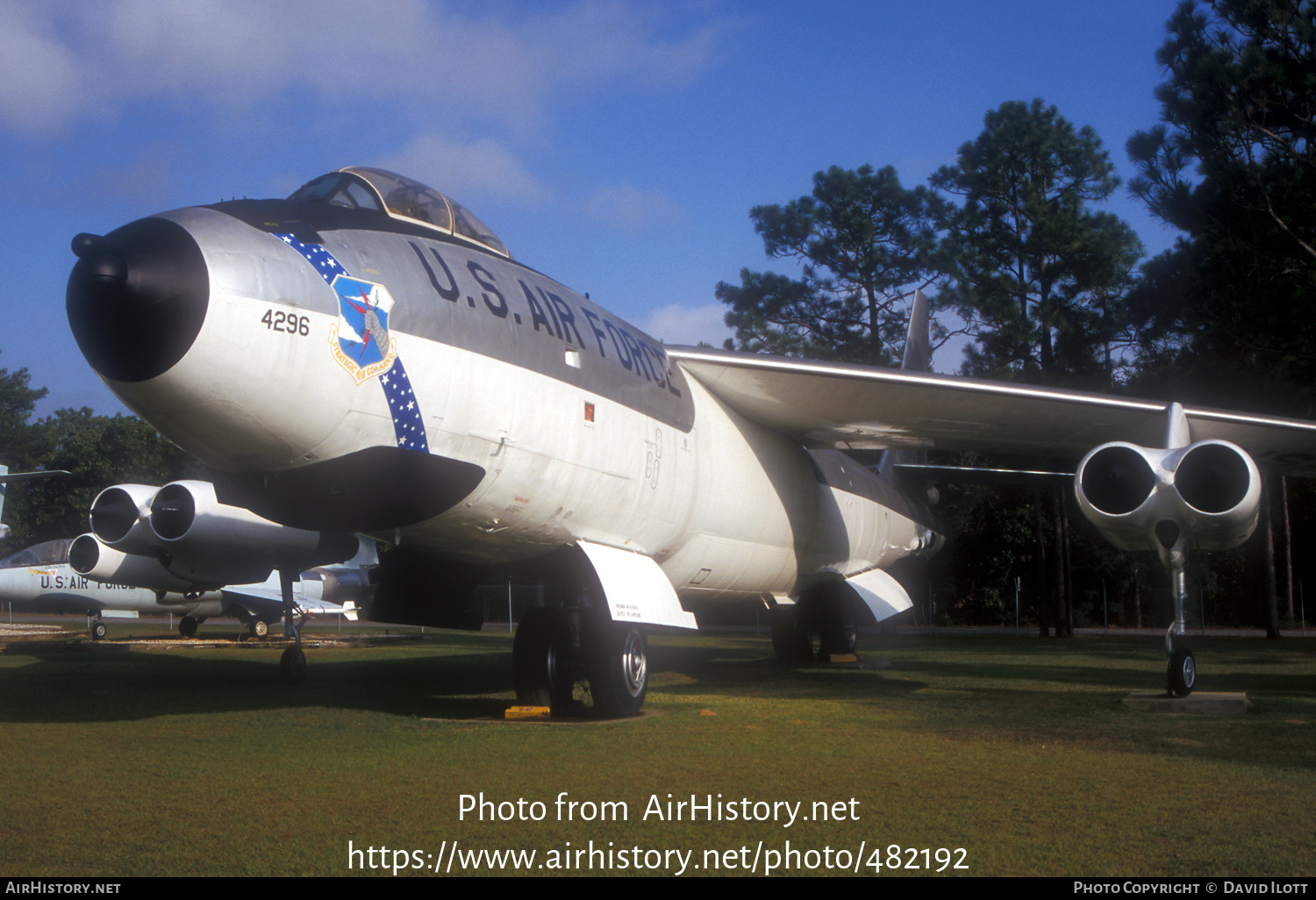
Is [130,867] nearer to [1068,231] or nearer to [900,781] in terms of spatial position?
[900,781]

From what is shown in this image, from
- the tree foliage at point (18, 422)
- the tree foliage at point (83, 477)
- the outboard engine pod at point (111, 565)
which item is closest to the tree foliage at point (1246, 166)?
the outboard engine pod at point (111, 565)

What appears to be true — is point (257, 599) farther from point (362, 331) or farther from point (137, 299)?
point (137, 299)

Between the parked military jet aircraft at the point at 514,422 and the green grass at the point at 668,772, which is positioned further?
the parked military jet aircraft at the point at 514,422

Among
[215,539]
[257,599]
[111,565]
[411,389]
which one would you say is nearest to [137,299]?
[411,389]

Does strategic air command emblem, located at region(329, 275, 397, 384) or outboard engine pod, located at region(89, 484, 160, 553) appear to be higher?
strategic air command emblem, located at region(329, 275, 397, 384)

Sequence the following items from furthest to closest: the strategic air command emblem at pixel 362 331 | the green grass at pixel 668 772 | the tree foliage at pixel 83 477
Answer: the tree foliage at pixel 83 477 → the strategic air command emblem at pixel 362 331 → the green grass at pixel 668 772

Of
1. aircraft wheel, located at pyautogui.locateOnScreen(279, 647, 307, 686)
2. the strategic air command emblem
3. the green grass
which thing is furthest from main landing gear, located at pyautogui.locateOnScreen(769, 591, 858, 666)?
the strategic air command emblem

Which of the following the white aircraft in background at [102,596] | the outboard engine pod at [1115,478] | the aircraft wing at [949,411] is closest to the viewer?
the outboard engine pod at [1115,478]

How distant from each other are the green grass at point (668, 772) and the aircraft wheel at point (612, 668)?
20 cm

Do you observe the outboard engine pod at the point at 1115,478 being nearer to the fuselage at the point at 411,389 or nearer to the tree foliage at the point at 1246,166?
the fuselage at the point at 411,389

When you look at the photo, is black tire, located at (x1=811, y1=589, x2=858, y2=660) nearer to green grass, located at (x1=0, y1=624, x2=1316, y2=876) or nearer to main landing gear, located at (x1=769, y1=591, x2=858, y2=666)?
main landing gear, located at (x1=769, y1=591, x2=858, y2=666)

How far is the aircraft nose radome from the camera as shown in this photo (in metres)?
5.30

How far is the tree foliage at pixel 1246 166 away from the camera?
15.2 meters

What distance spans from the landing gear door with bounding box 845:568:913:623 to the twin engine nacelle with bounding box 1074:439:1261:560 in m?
4.53
